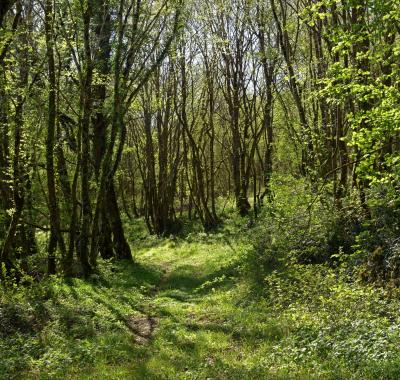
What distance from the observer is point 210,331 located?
916cm

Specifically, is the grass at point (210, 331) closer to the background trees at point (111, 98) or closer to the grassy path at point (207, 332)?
the grassy path at point (207, 332)

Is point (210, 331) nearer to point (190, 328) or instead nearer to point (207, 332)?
point (207, 332)

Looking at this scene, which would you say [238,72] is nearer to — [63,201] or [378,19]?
[63,201]

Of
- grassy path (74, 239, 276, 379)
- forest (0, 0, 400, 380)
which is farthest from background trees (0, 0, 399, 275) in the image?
grassy path (74, 239, 276, 379)

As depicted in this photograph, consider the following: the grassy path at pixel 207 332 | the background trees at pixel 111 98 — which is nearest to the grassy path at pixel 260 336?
the grassy path at pixel 207 332

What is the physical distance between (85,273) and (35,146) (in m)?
4.54

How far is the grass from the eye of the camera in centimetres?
656

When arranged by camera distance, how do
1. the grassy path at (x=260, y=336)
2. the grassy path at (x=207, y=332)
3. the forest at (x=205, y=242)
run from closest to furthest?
the grassy path at (x=260, y=336)
the grassy path at (x=207, y=332)
the forest at (x=205, y=242)

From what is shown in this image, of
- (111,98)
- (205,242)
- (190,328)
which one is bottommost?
(190,328)

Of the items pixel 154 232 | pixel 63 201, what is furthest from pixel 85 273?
pixel 154 232

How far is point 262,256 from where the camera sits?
43.4 ft

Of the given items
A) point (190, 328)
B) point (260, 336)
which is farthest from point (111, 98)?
point (260, 336)

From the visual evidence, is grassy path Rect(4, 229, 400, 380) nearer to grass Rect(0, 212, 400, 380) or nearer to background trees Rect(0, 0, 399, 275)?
grass Rect(0, 212, 400, 380)

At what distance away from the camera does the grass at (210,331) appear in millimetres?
6559
